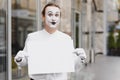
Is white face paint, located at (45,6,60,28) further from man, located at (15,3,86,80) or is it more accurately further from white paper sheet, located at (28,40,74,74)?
white paper sheet, located at (28,40,74,74)

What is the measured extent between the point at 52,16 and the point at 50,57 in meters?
0.30

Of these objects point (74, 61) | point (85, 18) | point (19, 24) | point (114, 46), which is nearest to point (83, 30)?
point (85, 18)

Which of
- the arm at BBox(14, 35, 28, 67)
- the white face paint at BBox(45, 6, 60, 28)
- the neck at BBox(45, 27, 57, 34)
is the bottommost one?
the arm at BBox(14, 35, 28, 67)

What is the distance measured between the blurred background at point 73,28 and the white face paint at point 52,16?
36 centimetres

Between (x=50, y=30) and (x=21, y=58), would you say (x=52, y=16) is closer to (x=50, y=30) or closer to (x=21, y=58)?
(x=50, y=30)

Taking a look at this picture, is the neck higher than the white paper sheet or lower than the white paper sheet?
higher

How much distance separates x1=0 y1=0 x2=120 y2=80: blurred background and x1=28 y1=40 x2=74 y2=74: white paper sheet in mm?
153

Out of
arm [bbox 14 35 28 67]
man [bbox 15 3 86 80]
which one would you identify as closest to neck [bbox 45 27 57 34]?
man [bbox 15 3 86 80]

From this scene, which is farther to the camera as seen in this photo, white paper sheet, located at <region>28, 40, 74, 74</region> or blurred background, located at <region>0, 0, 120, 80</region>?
blurred background, located at <region>0, 0, 120, 80</region>

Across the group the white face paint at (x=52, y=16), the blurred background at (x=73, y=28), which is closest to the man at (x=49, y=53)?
the white face paint at (x=52, y=16)

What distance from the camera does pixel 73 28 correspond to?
31.7ft

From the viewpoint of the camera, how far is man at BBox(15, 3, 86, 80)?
195 centimetres

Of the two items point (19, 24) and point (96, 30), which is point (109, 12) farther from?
point (19, 24)

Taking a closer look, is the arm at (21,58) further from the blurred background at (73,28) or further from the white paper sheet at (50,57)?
the blurred background at (73,28)
